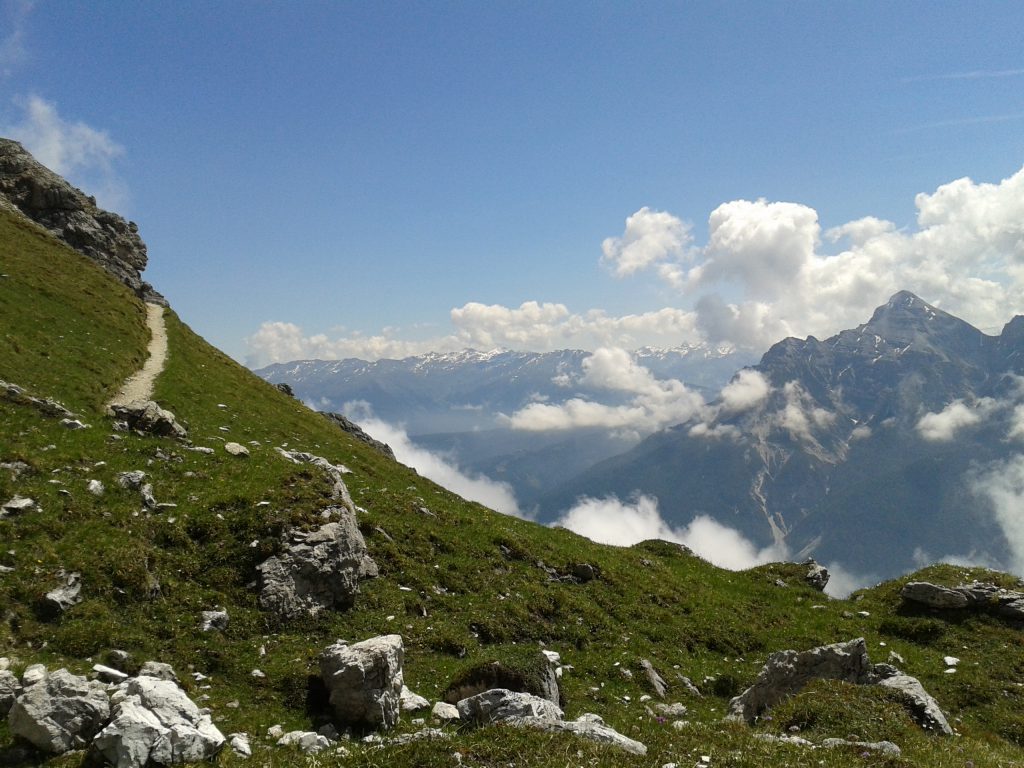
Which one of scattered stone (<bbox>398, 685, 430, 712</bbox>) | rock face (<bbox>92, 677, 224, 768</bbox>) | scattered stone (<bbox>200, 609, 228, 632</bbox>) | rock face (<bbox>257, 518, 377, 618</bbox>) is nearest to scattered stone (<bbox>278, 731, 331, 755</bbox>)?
rock face (<bbox>92, 677, 224, 768</bbox>)

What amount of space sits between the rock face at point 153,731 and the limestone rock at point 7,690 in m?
1.83

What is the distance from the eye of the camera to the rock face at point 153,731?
9562 mm

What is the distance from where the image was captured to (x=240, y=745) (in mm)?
11359

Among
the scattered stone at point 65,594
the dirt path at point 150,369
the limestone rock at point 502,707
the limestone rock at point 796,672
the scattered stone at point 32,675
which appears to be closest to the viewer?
the scattered stone at point 32,675

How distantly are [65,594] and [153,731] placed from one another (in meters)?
8.24

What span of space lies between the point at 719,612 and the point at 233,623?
22.7 m

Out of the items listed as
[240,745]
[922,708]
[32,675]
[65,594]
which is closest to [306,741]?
[240,745]

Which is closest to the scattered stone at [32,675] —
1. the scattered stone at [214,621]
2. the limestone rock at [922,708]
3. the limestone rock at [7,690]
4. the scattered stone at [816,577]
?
the limestone rock at [7,690]

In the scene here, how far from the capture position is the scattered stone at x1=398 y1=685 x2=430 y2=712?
1436cm

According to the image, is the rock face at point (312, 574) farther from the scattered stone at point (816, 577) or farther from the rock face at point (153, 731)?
the scattered stone at point (816, 577)

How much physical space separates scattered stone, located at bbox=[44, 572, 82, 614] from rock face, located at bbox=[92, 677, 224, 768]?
5563 millimetres

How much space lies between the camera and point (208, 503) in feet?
71.0

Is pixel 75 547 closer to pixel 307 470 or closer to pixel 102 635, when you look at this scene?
pixel 102 635

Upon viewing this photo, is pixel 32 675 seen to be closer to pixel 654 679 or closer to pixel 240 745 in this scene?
pixel 240 745
